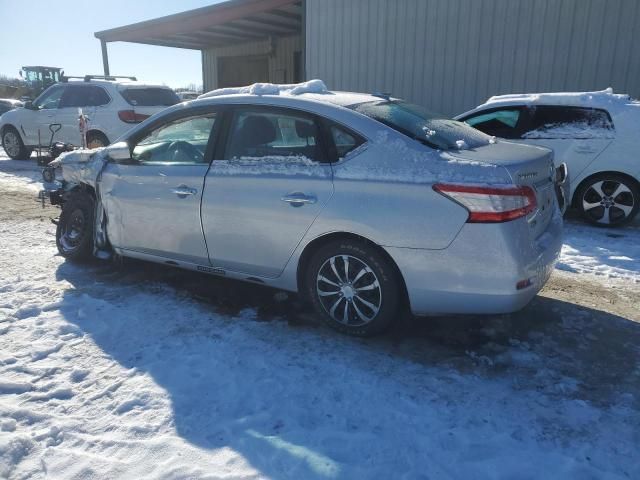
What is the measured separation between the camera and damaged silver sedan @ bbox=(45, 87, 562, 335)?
300cm

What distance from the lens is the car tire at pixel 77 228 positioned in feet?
15.9

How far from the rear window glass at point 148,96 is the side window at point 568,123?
23.1 ft

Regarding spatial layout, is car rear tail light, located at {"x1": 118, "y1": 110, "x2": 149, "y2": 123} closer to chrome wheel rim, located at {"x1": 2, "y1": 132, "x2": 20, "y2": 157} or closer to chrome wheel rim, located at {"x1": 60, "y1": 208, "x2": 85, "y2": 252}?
chrome wheel rim, located at {"x1": 2, "y1": 132, "x2": 20, "y2": 157}

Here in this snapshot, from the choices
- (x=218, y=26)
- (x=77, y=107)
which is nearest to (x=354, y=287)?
(x=77, y=107)

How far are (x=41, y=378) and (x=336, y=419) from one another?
175 cm

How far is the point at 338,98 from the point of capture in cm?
373

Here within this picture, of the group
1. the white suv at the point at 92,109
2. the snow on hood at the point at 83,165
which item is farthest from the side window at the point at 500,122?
the white suv at the point at 92,109

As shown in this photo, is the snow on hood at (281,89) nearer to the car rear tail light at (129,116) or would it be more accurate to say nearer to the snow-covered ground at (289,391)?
the snow-covered ground at (289,391)

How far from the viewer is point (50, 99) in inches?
456

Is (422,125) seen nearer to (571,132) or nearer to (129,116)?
(571,132)

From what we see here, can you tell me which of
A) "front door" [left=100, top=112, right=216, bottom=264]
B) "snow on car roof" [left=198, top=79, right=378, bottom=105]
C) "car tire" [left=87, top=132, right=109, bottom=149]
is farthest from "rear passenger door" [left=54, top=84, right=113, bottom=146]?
"snow on car roof" [left=198, top=79, right=378, bottom=105]

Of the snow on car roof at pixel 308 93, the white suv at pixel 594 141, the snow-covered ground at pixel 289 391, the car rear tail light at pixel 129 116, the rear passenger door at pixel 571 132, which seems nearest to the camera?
the snow-covered ground at pixel 289 391

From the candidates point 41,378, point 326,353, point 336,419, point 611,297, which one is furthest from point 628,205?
point 41,378

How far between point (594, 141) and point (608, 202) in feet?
2.61
